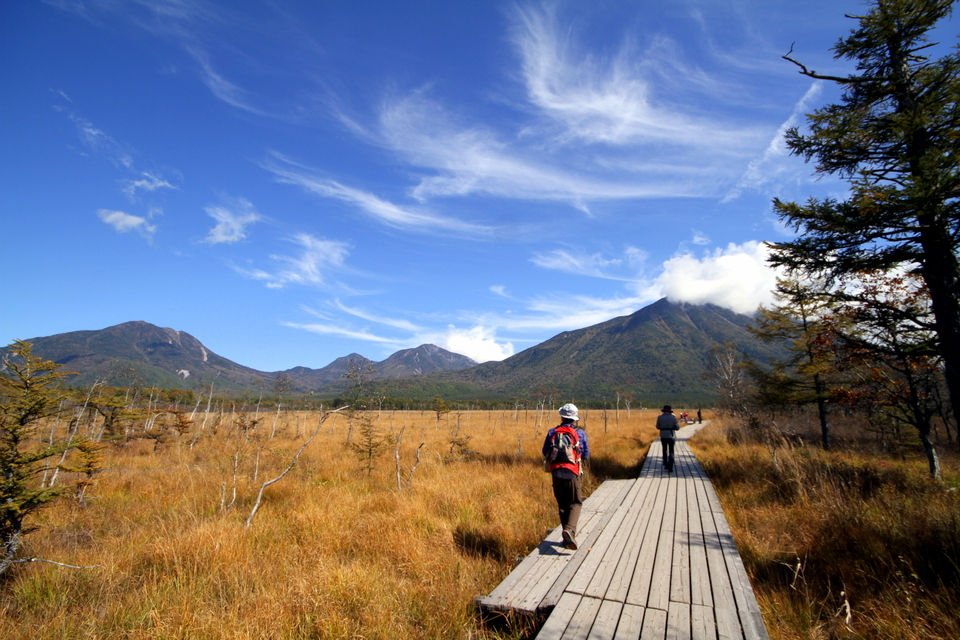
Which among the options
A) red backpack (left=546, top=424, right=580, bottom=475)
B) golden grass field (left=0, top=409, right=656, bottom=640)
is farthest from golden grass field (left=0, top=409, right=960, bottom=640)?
red backpack (left=546, top=424, right=580, bottom=475)

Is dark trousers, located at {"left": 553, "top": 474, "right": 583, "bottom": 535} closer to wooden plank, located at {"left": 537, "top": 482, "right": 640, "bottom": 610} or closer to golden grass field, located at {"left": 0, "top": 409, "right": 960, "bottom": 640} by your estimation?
wooden plank, located at {"left": 537, "top": 482, "right": 640, "bottom": 610}

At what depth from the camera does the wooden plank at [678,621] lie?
2943 mm

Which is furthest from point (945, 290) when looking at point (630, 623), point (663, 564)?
point (630, 623)

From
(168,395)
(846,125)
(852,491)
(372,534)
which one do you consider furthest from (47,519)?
(168,395)

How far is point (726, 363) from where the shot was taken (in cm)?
2961

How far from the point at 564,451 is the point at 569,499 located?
588mm

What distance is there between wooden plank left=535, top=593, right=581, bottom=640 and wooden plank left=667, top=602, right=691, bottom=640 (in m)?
0.71

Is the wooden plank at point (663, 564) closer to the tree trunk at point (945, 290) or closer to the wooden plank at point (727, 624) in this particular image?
the wooden plank at point (727, 624)

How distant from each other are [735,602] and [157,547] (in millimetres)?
6232

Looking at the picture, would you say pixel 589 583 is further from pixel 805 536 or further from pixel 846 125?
pixel 846 125

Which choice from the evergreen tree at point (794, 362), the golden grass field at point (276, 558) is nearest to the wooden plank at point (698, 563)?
the golden grass field at point (276, 558)

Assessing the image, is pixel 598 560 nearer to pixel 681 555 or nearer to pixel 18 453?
pixel 681 555

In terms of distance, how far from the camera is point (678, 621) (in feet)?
10.3

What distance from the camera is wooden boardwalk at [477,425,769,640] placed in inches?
120
